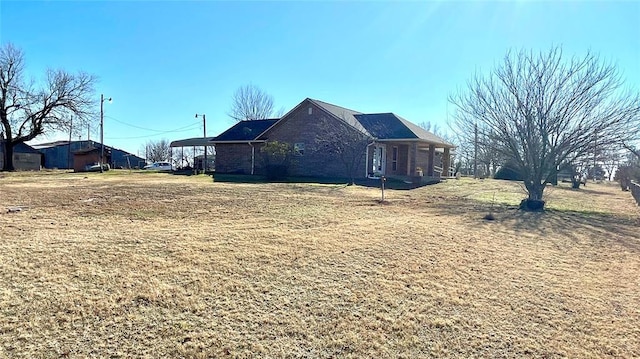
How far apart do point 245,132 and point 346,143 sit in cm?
927

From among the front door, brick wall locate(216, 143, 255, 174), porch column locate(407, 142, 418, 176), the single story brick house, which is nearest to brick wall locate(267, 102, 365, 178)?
the single story brick house

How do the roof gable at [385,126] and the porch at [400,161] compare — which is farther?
the roof gable at [385,126]

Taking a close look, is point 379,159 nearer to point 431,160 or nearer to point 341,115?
point 341,115

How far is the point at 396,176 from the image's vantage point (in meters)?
21.8

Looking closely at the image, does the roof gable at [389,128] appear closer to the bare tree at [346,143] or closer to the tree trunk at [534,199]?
the bare tree at [346,143]

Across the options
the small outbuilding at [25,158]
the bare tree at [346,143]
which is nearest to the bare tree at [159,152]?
the small outbuilding at [25,158]

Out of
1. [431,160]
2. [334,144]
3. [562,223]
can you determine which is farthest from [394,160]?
[562,223]

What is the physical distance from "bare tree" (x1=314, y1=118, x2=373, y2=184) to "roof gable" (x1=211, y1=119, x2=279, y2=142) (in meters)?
5.35

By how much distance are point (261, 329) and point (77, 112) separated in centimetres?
3718

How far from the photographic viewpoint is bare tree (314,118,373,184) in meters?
20.8

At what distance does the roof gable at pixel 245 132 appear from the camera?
26391 millimetres

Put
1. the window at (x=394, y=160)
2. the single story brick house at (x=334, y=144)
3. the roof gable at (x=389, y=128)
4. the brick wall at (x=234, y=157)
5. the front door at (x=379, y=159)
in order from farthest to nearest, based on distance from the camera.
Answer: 1. the brick wall at (x=234, y=157)
2. the window at (x=394, y=160)
3. the front door at (x=379, y=159)
4. the roof gable at (x=389, y=128)
5. the single story brick house at (x=334, y=144)

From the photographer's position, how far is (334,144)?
844 inches

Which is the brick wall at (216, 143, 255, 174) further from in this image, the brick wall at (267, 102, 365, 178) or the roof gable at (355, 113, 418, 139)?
the roof gable at (355, 113, 418, 139)
